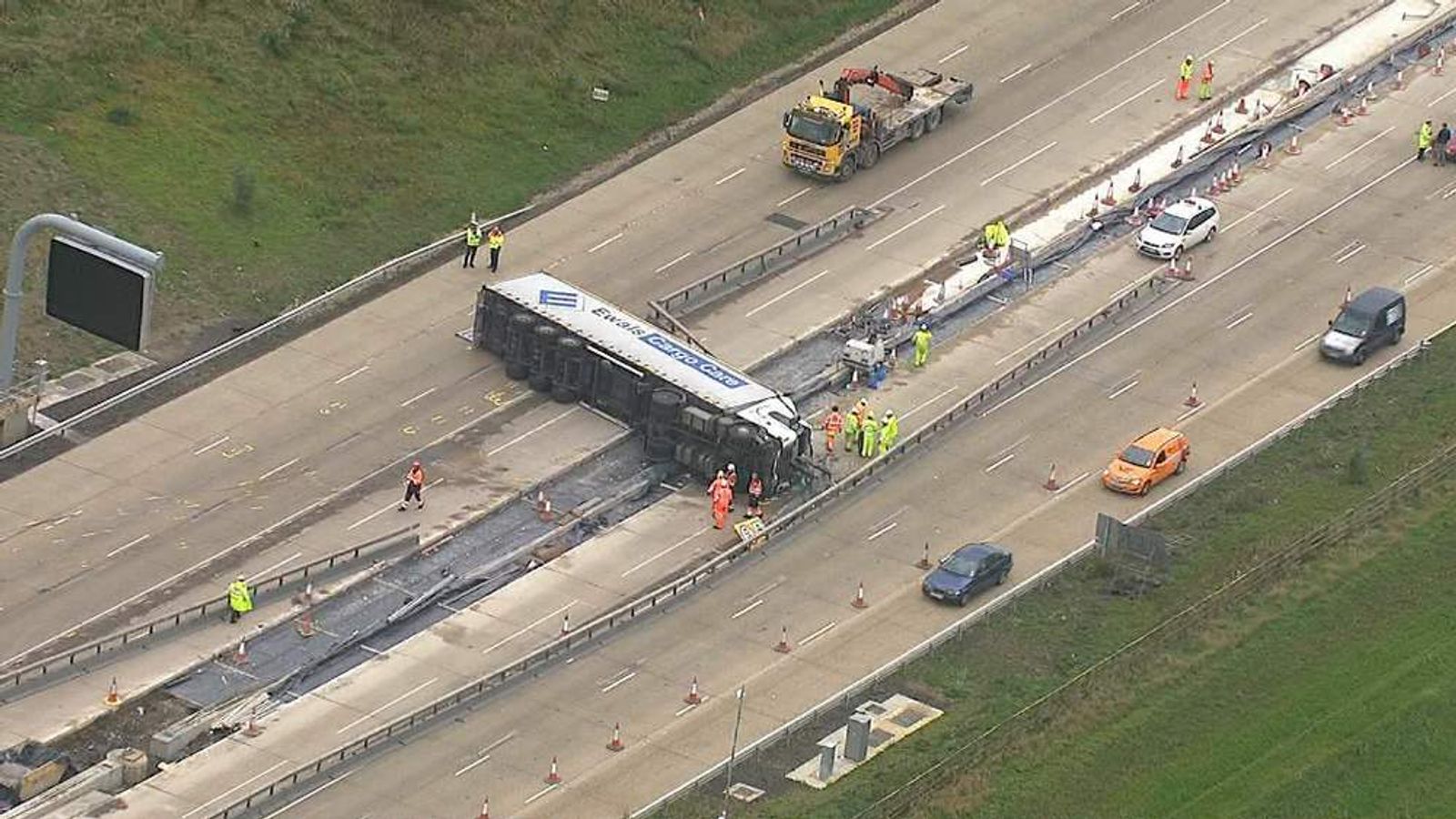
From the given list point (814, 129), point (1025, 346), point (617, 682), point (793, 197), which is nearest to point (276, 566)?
point (617, 682)

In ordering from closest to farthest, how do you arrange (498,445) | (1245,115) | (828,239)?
(498,445) < (828,239) < (1245,115)

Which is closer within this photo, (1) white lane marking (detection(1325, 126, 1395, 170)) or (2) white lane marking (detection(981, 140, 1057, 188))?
(2) white lane marking (detection(981, 140, 1057, 188))

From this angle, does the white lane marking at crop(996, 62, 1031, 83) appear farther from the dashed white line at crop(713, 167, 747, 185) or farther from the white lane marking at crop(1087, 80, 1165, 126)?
the dashed white line at crop(713, 167, 747, 185)

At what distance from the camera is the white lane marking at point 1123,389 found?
113688 mm

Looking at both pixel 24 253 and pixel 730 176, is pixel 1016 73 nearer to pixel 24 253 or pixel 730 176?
pixel 730 176

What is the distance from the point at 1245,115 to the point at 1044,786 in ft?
151

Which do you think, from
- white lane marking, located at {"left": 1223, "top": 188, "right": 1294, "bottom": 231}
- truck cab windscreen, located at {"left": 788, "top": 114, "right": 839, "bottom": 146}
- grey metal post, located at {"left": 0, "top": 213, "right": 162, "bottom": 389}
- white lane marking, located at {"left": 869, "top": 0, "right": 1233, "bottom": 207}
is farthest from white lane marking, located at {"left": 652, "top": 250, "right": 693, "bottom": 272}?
grey metal post, located at {"left": 0, "top": 213, "right": 162, "bottom": 389}

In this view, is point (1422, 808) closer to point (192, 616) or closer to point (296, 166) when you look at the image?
point (192, 616)

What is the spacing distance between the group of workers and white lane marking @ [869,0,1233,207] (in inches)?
846

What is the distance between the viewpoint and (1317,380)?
376ft

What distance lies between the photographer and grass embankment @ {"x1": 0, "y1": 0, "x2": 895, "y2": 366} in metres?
118

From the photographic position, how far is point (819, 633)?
100 meters

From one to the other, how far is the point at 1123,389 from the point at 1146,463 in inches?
279

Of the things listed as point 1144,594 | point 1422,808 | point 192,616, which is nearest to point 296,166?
point 192,616
